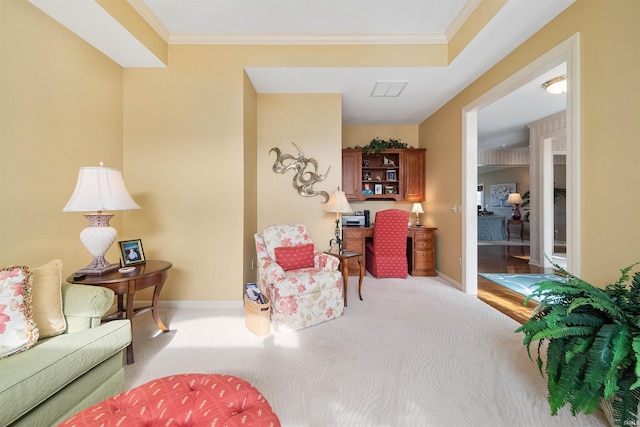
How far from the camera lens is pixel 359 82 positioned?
10.7ft

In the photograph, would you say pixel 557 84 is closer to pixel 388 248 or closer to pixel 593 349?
pixel 388 248

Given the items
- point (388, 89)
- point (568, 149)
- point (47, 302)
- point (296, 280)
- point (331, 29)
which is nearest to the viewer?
point (47, 302)

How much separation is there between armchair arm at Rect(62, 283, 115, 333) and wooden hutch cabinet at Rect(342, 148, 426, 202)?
3.60m

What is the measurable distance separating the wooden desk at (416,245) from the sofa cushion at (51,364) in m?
3.25

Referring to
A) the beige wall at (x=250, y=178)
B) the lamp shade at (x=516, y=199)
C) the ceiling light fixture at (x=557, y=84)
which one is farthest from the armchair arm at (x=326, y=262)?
the lamp shade at (x=516, y=199)

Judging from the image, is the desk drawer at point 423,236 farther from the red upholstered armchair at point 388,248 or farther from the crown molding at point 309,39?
the crown molding at point 309,39

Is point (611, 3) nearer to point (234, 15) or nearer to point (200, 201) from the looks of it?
point (234, 15)

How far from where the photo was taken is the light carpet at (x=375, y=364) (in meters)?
1.45

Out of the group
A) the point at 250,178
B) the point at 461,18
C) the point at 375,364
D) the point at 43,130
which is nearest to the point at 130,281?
the point at 43,130

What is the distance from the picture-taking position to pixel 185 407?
0.98 m

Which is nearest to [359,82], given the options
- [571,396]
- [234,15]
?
[234,15]

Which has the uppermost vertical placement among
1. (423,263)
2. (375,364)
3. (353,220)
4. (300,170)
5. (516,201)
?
(300,170)

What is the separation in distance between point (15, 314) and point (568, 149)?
12.1 feet

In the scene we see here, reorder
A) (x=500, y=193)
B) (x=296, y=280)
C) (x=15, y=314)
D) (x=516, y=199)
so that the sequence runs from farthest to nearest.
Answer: (x=500, y=193) < (x=516, y=199) < (x=296, y=280) < (x=15, y=314)
